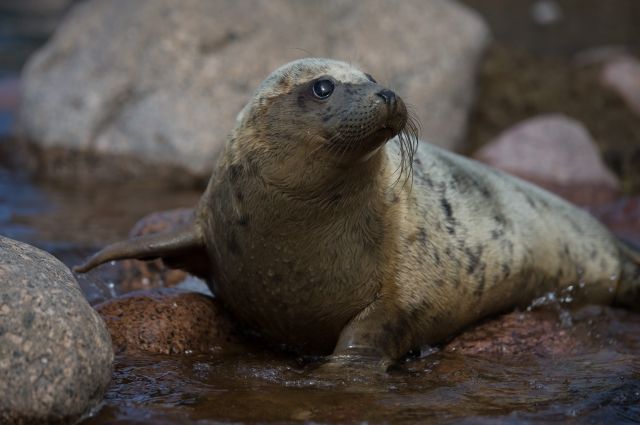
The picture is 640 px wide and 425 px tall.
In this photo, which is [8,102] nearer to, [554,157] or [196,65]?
[196,65]

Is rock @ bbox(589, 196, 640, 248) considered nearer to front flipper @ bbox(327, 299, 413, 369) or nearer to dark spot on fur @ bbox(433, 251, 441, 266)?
dark spot on fur @ bbox(433, 251, 441, 266)

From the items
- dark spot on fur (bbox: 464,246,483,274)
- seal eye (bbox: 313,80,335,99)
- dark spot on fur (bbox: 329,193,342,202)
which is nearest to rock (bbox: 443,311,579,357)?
dark spot on fur (bbox: 464,246,483,274)

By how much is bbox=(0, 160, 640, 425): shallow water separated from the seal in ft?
0.81

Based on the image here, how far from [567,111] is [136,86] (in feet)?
15.9

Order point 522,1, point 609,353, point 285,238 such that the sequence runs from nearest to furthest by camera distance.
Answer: point 285,238 < point 609,353 < point 522,1

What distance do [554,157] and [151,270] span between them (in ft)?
17.4

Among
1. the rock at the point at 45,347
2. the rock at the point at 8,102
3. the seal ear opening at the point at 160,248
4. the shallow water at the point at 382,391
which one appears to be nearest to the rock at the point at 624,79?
the rock at the point at 8,102

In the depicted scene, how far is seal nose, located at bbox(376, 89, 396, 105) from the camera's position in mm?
4793

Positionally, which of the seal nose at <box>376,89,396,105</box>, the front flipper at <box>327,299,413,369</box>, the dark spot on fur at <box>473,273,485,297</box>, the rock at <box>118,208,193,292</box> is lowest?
the front flipper at <box>327,299,413,369</box>

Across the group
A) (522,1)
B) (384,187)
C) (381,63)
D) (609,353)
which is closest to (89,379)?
(384,187)

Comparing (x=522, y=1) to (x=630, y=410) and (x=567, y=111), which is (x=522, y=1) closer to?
(x=567, y=111)

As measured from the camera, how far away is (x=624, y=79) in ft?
42.8

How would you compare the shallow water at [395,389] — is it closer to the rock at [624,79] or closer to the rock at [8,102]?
the rock at [624,79]

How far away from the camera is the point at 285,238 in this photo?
5.30 meters
